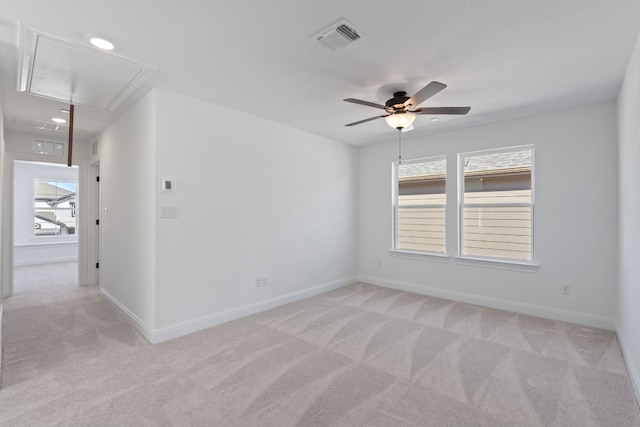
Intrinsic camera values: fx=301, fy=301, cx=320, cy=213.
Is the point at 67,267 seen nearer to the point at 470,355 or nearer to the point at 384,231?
the point at 384,231

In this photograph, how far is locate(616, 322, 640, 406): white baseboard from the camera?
2214 millimetres

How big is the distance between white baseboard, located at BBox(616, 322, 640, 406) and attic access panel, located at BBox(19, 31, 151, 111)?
15.3 feet

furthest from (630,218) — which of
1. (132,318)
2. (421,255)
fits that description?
(132,318)

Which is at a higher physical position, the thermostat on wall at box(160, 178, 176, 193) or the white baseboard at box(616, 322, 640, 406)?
the thermostat on wall at box(160, 178, 176, 193)

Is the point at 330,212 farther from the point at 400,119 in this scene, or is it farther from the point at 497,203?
the point at 497,203

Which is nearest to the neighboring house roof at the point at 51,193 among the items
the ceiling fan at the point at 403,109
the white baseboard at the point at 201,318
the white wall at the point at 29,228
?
the white wall at the point at 29,228

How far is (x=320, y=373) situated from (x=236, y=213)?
7.08ft

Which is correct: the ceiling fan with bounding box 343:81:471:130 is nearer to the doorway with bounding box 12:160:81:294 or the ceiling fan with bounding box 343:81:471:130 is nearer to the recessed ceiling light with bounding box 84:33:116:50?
the recessed ceiling light with bounding box 84:33:116:50

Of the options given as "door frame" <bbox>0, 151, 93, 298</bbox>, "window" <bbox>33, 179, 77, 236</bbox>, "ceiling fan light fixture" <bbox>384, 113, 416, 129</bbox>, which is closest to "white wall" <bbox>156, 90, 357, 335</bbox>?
"ceiling fan light fixture" <bbox>384, 113, 416, 129</bbox>

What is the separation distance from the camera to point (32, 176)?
7719mm

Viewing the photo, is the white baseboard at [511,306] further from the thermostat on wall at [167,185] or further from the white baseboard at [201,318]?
the thermostat on wall at [167,185]

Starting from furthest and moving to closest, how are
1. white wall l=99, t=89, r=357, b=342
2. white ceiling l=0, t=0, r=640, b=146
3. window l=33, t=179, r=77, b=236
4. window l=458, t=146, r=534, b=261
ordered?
window l=33, t=179, r=77, b=236 → window l=458, t=146, r=534, b=261 → white wall l=99, t=89, r=357, b=342 → white ceiling l=0, t=0, r=640, b=146

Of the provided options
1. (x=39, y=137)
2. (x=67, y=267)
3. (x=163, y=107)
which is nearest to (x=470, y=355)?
(x=163, y=107)

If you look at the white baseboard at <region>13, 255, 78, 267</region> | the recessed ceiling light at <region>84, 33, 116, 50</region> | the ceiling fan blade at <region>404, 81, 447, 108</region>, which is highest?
the recessed ceiling light at <region>84, 33, 116, 50</region>
